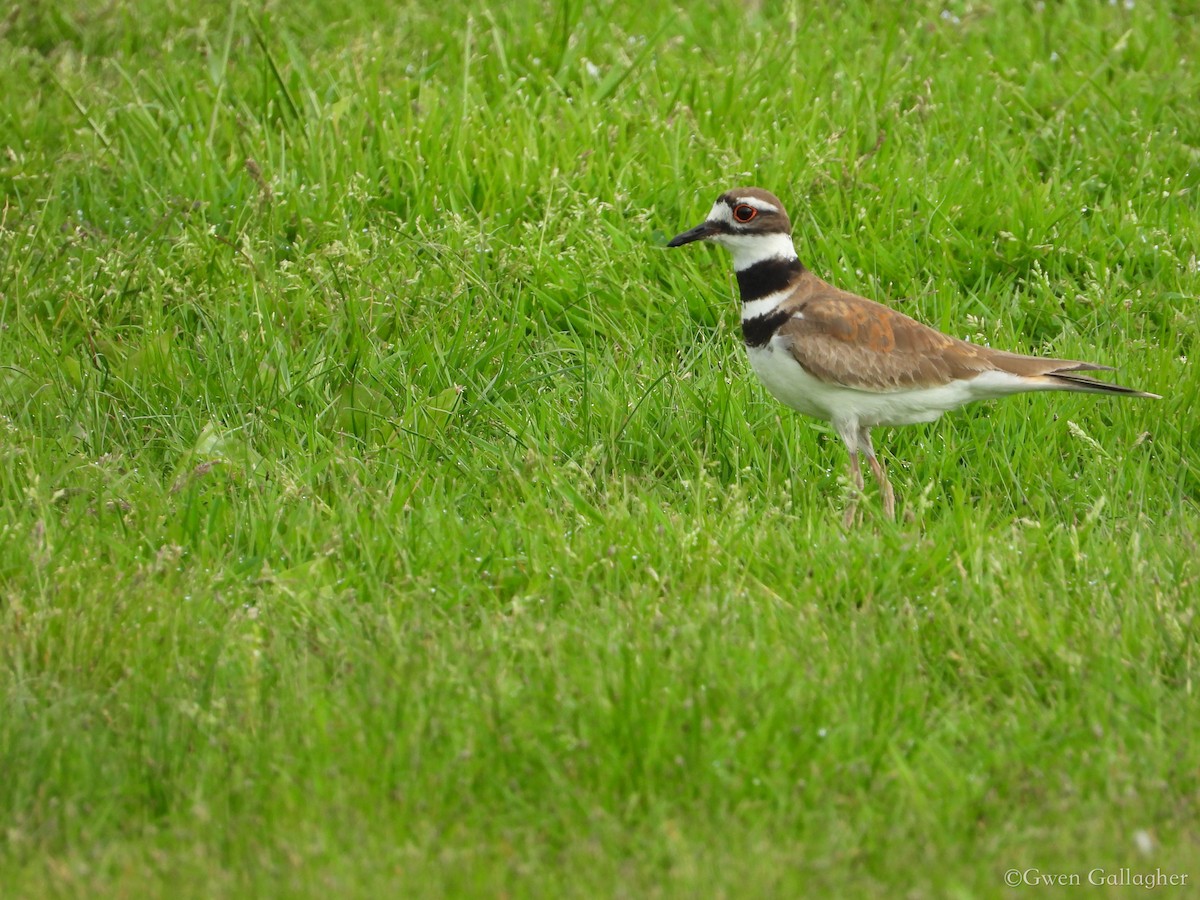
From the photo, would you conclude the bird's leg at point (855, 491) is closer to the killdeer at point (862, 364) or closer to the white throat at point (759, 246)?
the killdeer at point (862, 364)

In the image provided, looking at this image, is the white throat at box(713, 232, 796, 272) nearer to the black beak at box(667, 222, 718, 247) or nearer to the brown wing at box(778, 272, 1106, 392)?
the black beak at box(667, 222, 718, 247)

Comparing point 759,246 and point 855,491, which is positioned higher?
point 759,246

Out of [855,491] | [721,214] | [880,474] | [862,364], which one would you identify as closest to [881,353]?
[862,364]

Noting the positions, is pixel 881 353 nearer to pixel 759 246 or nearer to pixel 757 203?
pixel 759 246

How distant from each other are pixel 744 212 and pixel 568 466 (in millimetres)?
1405

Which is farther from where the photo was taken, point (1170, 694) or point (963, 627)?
point (963, 627)

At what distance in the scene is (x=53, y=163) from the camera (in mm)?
8031

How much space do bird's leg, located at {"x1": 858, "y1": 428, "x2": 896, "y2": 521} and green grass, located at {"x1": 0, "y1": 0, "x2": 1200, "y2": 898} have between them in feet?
0.26

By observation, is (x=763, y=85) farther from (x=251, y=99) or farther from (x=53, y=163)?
(x=53, y=163)

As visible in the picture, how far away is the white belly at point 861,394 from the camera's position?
5.86 m

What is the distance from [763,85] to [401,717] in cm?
540

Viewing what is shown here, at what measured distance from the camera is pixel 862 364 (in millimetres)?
5812

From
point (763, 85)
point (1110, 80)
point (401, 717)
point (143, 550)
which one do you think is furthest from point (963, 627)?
point (1110, 80)

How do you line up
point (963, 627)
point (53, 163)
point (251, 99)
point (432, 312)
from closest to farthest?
point (963, 627), point (432, 312), point (53, 163), point (251, 99)
